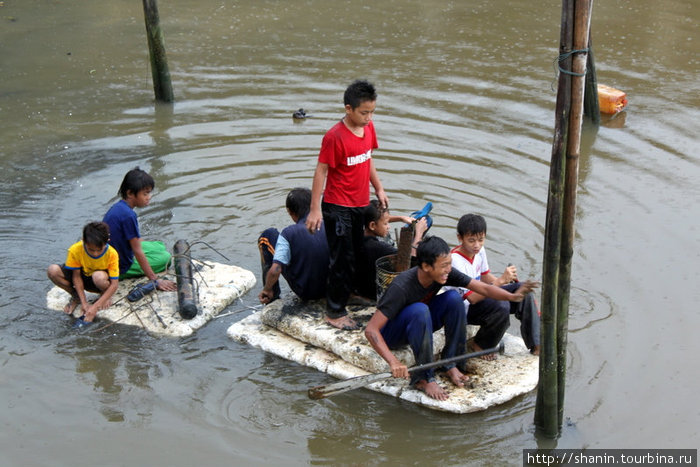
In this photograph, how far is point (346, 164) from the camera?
5.13m

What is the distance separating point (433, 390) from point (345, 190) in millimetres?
1428

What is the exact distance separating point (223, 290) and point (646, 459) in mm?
3377

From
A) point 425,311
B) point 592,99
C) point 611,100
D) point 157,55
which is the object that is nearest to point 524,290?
point 425,311

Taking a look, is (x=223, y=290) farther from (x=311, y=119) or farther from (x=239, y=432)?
(x=311, y=119)

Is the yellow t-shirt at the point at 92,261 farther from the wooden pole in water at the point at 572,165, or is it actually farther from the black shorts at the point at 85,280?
the wooden pole in water at the point at 572,165

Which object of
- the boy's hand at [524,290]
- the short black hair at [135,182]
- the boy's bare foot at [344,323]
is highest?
the short black hair at [135,182]

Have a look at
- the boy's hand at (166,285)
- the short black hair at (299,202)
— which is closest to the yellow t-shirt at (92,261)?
the boy's hand at (166,285)

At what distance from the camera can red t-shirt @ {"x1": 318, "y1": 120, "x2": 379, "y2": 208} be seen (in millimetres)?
5062

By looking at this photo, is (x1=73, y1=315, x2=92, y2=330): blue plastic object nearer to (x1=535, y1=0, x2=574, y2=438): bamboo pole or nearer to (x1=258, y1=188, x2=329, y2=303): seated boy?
(x1=258, y1=188, x2=329, y2=303): seated boy

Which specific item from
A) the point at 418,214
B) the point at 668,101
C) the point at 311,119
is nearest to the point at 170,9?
the point at 311,119

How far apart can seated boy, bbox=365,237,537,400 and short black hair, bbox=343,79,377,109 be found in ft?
3.20

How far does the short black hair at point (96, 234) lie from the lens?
555 centimetres

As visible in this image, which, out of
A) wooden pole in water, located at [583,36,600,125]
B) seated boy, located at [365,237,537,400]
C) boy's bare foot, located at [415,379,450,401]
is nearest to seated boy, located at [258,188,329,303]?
seated boy, located at [365,237,537,400]

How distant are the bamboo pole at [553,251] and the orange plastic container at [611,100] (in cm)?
614
